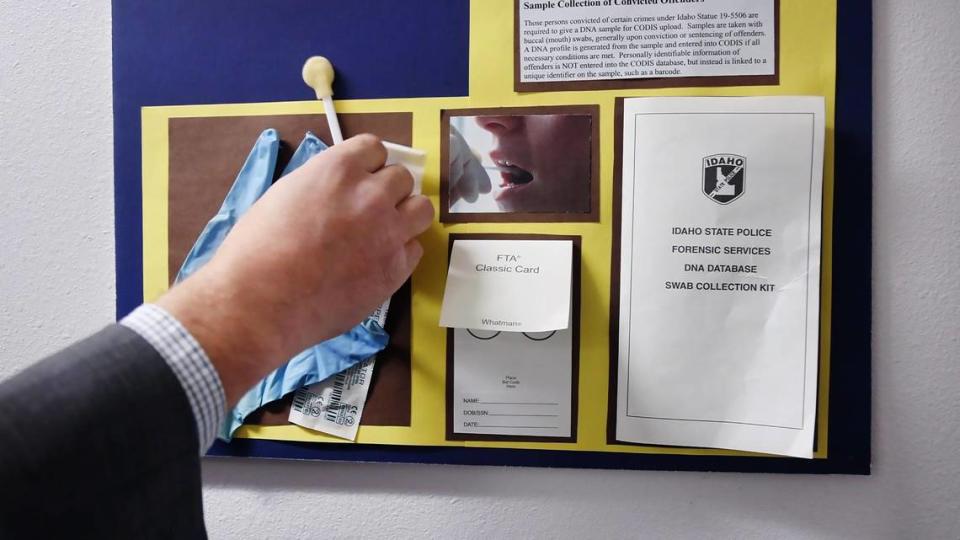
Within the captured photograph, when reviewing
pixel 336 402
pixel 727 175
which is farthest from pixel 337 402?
pixel 727 175

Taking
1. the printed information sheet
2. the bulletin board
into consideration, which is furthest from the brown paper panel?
the printed information sheet

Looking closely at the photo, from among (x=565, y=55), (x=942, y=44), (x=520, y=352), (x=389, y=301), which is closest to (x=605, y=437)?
(x=520, y=352)

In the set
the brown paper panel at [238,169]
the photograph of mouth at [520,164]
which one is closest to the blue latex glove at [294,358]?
the brown paper panel at [238,169]

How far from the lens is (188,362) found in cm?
31

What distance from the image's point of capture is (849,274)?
504 millimetres

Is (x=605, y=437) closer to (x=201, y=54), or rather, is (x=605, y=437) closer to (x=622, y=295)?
(x=622, y=295)

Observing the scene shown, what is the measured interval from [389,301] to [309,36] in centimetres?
26

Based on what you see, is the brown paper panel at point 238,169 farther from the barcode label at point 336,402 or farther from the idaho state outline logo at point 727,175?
the idaho state outline logo at point 727,175

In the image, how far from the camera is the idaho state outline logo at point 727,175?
0.50 metres

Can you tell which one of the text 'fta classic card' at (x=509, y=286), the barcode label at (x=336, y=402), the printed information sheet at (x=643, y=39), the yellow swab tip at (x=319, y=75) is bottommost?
the barcode label at (x=336, y=402)

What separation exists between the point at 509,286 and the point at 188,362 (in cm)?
28

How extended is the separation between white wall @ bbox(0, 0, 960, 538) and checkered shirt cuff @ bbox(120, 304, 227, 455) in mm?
270

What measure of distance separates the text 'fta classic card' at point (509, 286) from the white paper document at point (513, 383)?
0.03 metres

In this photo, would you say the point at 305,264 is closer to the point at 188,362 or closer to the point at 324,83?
the point at 188,362
